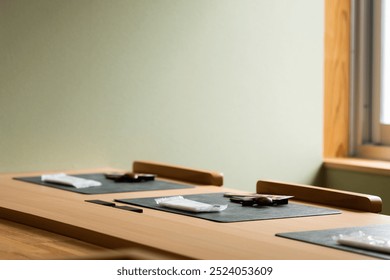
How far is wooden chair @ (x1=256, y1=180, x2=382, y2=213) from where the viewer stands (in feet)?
6.75

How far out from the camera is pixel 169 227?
67.4 inches

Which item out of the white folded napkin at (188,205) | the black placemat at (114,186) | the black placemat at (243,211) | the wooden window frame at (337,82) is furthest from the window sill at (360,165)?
the white folded napkin at (188,205)

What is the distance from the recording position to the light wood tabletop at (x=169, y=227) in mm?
1486

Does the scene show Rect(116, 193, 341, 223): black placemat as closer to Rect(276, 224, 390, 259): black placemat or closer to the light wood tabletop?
the light wood tabletop

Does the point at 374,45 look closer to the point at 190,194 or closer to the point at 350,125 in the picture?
the point at 350,125

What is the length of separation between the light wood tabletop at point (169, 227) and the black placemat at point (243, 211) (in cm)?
3

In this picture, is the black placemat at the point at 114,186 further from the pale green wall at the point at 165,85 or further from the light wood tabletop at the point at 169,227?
the pale green wall at the point at 165,85

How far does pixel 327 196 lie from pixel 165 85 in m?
1.13

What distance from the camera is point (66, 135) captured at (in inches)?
113

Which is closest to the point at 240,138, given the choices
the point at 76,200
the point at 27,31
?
the point at 27,31

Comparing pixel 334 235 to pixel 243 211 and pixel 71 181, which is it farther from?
pixel 71 181

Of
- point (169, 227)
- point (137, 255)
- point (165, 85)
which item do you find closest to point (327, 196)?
point (169, 227)

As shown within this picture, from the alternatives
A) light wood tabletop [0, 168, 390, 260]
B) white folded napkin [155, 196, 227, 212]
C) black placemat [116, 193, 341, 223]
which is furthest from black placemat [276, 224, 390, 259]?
white folded napkin [155, 196, 227, 212]

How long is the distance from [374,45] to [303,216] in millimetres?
1956
